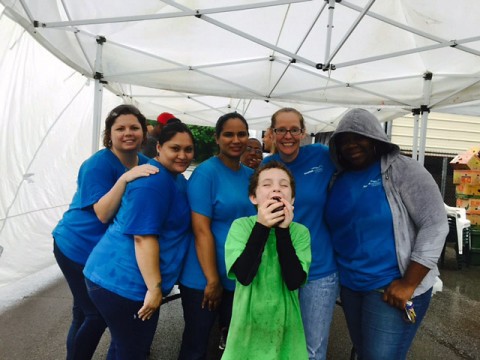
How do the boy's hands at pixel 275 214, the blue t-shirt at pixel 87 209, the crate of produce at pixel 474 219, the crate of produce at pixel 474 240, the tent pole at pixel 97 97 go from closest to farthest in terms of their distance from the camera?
the boy's hands at pixel 275 214
the blue t-shirt at pixel 87 209
the tent pole at pixel 97 97
the crate of produce at pixel 474 240
the crate of produce at pixel 474 219

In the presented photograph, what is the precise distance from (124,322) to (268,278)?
759 millimetres

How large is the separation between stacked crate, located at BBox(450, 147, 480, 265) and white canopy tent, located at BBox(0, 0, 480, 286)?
1478 mm

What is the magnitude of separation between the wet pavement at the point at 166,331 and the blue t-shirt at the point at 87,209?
140cm

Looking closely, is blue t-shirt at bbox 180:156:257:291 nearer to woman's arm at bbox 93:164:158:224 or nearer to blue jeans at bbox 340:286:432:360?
woman's arm at bbox 93:164:158:224

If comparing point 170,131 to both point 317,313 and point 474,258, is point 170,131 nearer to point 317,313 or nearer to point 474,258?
point 317,313

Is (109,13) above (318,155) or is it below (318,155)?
above

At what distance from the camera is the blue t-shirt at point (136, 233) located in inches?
64.6

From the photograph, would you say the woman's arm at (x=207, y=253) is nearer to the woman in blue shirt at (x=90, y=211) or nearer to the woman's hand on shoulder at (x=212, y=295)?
the woman's hand on shoulder at (x=212, y=295)

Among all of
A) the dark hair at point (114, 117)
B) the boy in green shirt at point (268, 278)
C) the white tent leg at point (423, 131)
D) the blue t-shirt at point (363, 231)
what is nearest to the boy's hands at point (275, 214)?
the boy in green shirt at point (268, 278)

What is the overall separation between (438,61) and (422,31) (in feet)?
2.73

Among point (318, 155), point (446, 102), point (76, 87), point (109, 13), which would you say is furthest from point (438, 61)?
point (76, 87)

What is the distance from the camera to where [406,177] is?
1.76 meters

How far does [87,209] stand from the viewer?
6.77 feet

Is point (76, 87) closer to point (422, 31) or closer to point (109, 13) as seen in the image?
point (109, 13)
